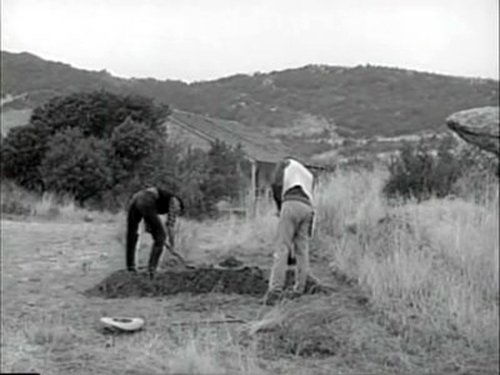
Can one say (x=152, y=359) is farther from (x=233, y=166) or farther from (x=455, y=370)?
(x=233, y=166)

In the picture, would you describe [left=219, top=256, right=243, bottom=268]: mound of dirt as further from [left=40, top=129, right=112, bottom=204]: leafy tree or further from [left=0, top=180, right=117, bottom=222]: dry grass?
[left=40, top=129, right=112, bottom=204]: leafy tree

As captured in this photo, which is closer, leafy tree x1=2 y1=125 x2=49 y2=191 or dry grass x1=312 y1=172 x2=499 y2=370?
dry grass x1=312 y1=172 x2=499 y2=370

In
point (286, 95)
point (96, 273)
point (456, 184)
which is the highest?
point (286, 95)

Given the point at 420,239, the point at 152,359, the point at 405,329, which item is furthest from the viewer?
the point at 420,239

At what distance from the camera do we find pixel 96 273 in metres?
12.4

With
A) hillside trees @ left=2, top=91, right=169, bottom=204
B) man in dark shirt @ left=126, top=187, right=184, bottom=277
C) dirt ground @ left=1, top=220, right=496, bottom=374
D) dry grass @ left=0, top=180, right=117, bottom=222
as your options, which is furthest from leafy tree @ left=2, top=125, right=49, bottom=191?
man in dark shirt @ left=126, top=187, right=184, bottom=277

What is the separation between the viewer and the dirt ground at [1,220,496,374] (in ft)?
23.4

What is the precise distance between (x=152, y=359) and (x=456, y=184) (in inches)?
381

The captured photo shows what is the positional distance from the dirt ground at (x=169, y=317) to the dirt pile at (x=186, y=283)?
0.04 ft

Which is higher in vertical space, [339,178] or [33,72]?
[33,72]

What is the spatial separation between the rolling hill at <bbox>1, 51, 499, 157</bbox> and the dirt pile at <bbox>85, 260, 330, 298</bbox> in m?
44.3

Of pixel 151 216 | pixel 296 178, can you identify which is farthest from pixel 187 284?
pixel 296 178

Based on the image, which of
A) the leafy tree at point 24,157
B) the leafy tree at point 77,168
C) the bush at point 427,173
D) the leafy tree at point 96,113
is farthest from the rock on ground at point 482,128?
the leafy tree at point 96,113

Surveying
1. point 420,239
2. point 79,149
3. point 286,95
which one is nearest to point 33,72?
point 286,95
